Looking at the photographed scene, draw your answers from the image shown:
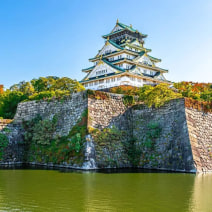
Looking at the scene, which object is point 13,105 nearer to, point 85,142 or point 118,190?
point 85,142

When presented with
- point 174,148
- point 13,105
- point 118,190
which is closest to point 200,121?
point 174,148

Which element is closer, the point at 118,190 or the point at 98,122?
the point at 118,190

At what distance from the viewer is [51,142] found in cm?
1692

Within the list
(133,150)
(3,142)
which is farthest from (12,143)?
(133,150)

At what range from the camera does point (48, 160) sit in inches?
645

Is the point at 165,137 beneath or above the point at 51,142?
above

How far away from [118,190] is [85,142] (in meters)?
5.24

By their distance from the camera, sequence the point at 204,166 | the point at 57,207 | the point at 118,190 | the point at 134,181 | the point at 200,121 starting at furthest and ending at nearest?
the point at 200,121
the point at 204,166
the point at 134,181
the point at 118,190
the point at 57,207

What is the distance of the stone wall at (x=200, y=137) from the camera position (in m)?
13.7

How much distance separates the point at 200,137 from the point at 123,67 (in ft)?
76.3

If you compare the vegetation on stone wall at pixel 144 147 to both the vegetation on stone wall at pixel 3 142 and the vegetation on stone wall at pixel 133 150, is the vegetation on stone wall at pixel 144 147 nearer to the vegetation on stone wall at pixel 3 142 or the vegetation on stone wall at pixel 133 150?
the vegetation on stone wall at pixel 133 150

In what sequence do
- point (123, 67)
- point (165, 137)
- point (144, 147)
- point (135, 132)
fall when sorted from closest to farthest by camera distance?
point (165, 137) < point (144, 147) < point (135, 132) < point (123, 67)

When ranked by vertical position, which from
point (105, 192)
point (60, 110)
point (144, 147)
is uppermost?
point (60, 110)

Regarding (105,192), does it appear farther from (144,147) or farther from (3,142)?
(3,142)
